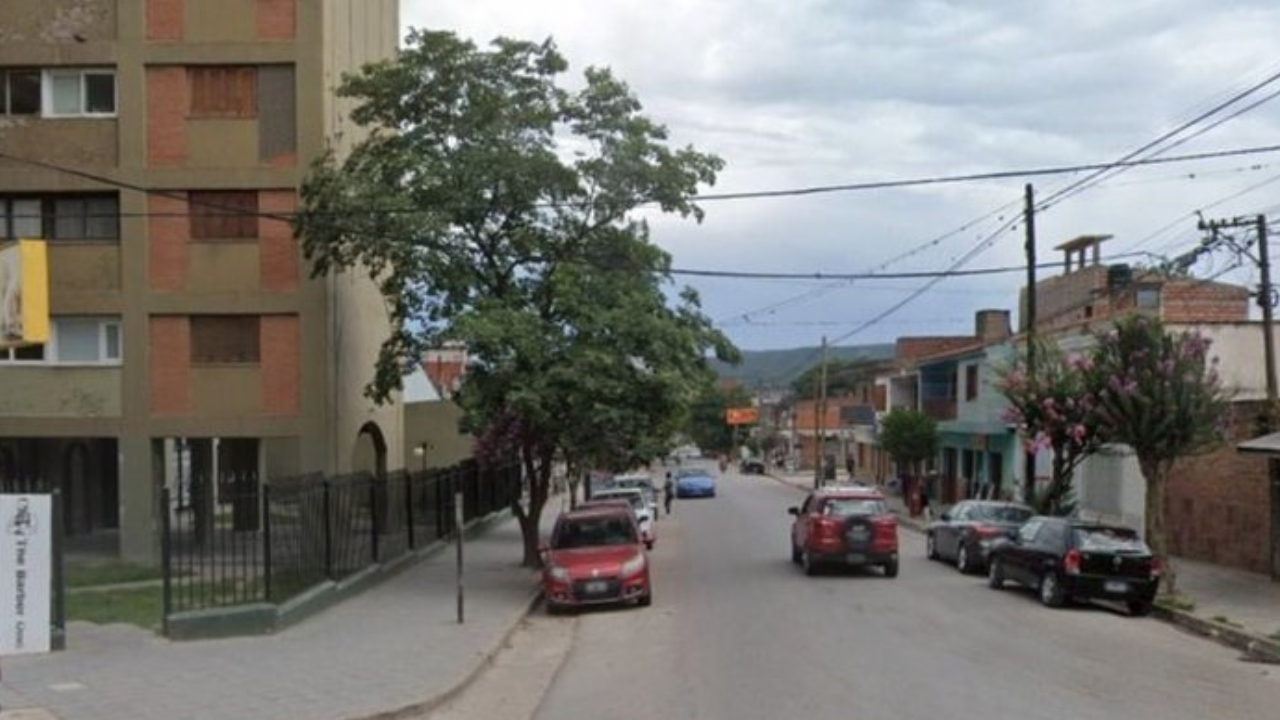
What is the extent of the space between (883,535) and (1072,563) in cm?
514

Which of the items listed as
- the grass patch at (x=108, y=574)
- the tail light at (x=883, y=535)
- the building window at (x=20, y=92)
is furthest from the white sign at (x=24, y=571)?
the building window at (x=20, y=92)

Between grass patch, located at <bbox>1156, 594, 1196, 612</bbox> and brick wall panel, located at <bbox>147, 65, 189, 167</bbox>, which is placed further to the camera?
brick wall panel, located at <bbox>147, 65, 189, 167</bbox>

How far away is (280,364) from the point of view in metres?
30.3

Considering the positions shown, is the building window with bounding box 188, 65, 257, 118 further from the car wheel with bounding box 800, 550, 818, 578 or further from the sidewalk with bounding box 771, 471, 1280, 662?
the sidewalk with bounding box 771, 471, 1280, 662

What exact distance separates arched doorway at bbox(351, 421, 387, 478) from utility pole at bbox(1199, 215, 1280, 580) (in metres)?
19.2

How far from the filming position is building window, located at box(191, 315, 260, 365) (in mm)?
30375

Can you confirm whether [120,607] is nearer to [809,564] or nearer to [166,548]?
[166,548]

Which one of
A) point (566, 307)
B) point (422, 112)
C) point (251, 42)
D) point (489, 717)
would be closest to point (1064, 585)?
point (566, 307)

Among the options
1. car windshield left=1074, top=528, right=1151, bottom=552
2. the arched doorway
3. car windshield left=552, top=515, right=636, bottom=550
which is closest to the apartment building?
the arched doorway

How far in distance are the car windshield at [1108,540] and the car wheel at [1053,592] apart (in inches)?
26.9

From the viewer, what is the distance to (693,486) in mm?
67688

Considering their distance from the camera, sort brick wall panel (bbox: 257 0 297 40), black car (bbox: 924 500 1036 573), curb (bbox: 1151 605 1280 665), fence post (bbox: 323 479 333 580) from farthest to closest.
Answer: brick wall panel (bbox: 257 0 297 40), black car (bbox: 924 500 1036 573), fence post (bbox: 323 479 333 580), curb (bbox: 1151 605 1280 665)

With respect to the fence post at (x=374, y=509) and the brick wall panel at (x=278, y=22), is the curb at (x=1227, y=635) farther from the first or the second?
the brick wall panel at (x=278, y=22)

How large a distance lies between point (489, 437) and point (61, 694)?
1345 cm
